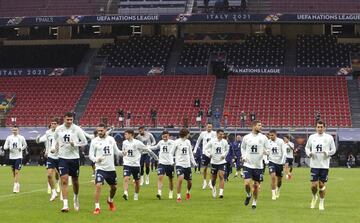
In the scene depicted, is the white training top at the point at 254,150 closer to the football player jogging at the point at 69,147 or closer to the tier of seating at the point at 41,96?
the football player jogging at the point at 69,147

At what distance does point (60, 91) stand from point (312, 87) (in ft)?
78.4

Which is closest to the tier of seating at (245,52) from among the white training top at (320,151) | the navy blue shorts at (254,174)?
the white training top at (320,151)

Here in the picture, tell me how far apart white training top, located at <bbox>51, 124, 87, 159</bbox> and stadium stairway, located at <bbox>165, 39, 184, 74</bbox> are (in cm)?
5247

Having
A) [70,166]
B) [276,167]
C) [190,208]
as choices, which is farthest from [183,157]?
[70,166]

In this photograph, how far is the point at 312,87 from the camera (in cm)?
6875

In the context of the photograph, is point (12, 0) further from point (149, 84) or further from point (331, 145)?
point (331, 145)

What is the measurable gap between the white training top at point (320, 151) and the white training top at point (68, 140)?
6.66 meters

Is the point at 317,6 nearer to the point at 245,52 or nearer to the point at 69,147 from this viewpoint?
the point at 245,52

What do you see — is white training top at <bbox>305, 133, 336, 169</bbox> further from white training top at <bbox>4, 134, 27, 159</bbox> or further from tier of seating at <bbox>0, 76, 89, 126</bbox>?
tier of seating at <bbox>0, 76, 89, 126</bbox>

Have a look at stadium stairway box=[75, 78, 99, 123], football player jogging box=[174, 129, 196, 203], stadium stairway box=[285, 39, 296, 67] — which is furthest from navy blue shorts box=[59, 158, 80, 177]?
stadium stairway box=[285, 39, 296, 67]

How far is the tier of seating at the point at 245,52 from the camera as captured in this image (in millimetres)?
72500

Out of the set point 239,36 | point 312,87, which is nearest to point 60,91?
point 239,36

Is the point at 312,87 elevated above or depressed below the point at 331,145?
above

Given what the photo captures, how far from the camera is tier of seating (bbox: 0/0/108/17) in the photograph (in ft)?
251
